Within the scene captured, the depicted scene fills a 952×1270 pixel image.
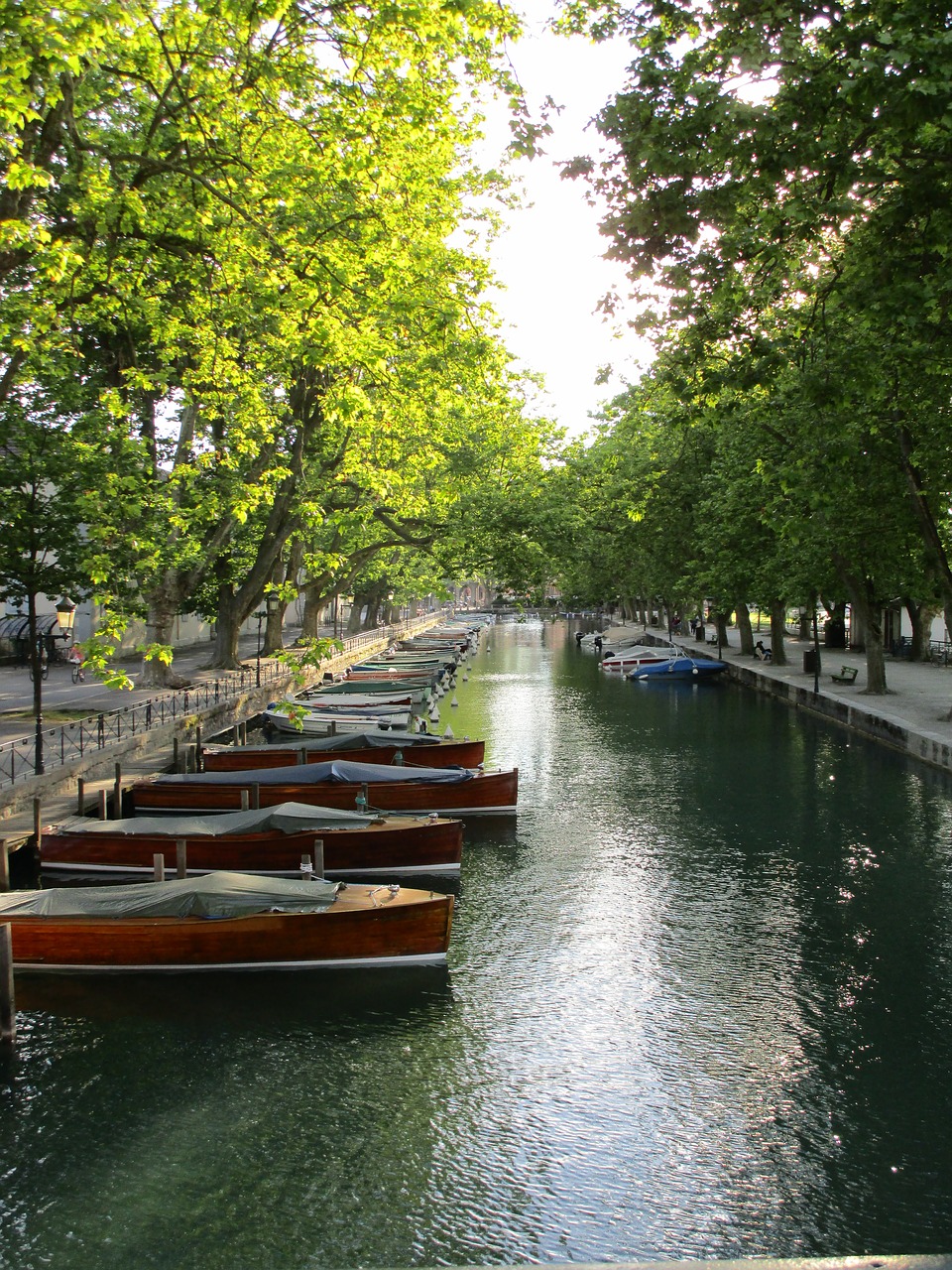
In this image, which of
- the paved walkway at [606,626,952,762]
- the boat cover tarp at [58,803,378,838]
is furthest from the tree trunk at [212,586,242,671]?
the paved walkway at [606,626,952,762]

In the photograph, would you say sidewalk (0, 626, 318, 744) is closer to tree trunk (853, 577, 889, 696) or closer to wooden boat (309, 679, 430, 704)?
wooden boat (309, 679, 430, 704)

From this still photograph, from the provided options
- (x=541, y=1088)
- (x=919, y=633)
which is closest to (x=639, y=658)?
(x=919, y=633)

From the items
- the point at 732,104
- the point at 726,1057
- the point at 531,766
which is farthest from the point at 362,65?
the point at 531,766

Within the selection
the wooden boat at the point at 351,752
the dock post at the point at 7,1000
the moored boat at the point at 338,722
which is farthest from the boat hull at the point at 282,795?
the moored boat at the point at 338,722

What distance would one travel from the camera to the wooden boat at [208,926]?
44.4ft

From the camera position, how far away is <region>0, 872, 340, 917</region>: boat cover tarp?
44.9 ft

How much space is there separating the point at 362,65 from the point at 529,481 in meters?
24.6

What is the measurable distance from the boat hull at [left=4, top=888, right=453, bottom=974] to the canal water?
0.36 metres

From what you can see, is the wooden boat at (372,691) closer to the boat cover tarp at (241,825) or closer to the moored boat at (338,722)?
the moored boat at (338,722)

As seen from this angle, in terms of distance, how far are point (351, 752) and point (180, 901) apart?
11.0 metres

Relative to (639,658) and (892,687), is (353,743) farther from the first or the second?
(639,658)

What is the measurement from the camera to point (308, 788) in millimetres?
20844

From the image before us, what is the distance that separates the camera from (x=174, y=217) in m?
16.7

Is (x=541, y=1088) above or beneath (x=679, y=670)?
beneath
